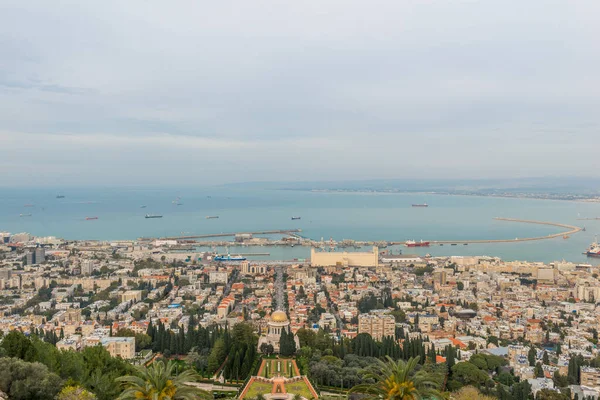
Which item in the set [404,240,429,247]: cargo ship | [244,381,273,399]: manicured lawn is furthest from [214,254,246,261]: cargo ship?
[244,381,273,399]: manicured lawn

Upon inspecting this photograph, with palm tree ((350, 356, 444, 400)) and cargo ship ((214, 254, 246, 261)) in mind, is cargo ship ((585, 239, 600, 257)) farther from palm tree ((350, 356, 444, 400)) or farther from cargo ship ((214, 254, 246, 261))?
palm tree ((350, 356, 444, 400))

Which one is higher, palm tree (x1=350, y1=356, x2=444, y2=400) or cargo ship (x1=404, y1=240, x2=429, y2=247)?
palm tree (x1=350, y1=356, x2=444, y2=400)

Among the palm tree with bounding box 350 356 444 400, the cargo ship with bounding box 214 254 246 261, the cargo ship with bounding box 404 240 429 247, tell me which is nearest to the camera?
the palm tree with bounding box 350 356 444 400

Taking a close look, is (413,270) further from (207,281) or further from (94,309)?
(94,309)

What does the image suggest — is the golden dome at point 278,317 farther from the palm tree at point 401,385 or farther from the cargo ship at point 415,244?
the cargo ship at point 415,244

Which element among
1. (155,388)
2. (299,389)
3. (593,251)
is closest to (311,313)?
(299,389)

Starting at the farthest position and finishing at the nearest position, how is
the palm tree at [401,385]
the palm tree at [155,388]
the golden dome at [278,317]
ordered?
1. the golden dome at [278,317]
2. the palm tree at [401,385]
3. the palm tree at [155,388]

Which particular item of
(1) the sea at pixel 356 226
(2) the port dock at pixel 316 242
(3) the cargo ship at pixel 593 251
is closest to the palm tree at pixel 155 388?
(1) the sea at pixel 356 226
